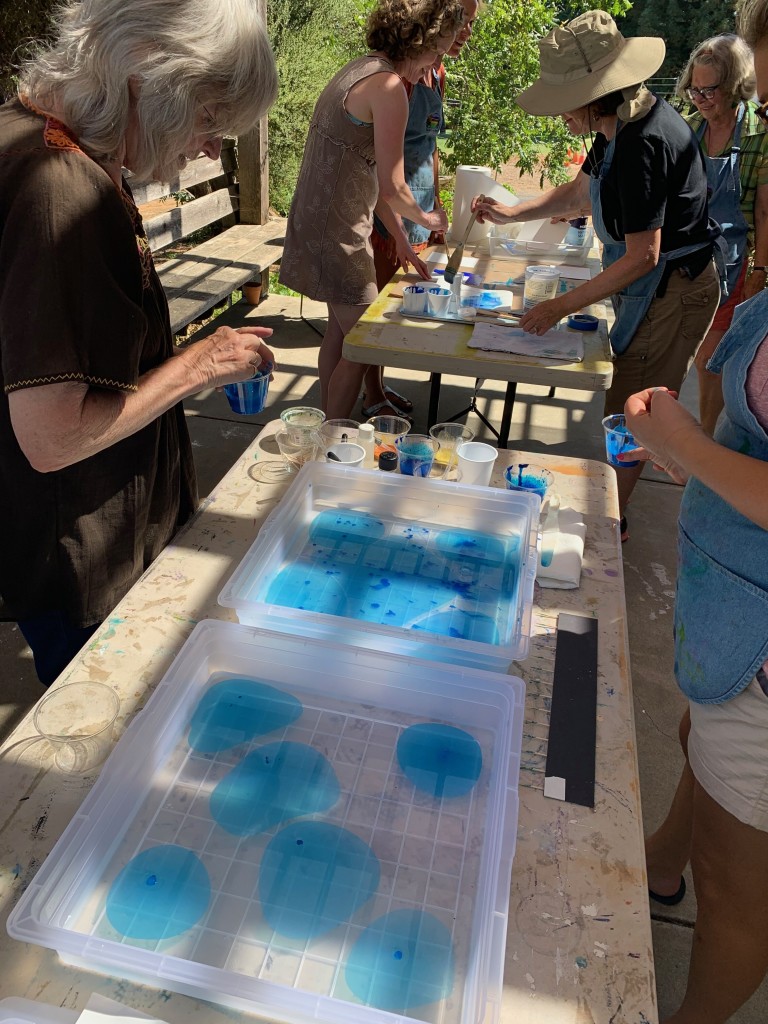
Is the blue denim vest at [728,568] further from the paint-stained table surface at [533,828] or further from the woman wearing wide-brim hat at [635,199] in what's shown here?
the woman wearing wide-brim hat at [635,199]

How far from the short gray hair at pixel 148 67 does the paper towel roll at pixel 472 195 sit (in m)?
2.59

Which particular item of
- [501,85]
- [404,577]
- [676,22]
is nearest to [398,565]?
[404,577]

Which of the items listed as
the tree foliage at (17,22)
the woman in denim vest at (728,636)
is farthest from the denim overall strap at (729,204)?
the tree foliage at (17,22)

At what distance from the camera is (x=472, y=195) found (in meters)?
3.64

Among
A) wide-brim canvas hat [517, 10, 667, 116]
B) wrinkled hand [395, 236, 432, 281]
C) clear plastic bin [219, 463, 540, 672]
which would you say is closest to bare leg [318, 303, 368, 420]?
wrinkled hand [395, 236, 432, 281]

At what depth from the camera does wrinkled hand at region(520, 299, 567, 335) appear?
2596 mm

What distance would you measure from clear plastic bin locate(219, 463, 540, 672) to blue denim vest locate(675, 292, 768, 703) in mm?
271

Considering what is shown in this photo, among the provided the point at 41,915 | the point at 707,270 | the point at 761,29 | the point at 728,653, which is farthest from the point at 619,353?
the point at 41,915

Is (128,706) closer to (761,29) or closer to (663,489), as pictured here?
(761,29)

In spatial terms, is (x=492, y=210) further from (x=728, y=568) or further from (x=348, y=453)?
(x=728, y=568)

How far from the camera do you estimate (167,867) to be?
910 mm

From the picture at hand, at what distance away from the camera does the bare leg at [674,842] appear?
5.08 ft

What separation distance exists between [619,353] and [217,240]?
3647 mm

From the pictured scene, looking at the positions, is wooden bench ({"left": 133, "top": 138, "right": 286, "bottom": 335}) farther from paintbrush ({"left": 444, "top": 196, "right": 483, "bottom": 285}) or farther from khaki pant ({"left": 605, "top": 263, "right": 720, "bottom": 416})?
khaki pant ({"left": 605, "top": 263, "right": 720, "bottom": 416})
